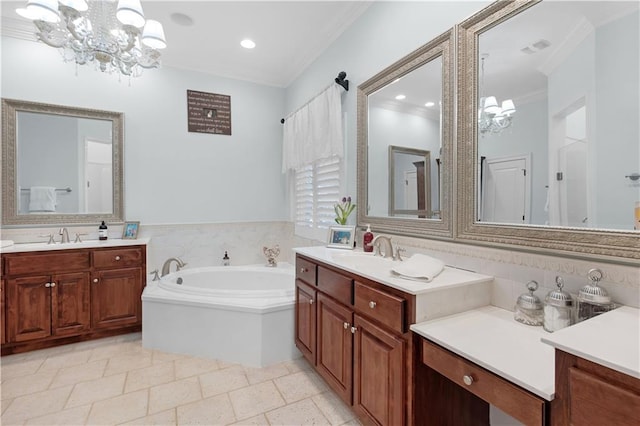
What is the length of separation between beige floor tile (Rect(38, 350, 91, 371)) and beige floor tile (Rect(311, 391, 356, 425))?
1977 millimetres

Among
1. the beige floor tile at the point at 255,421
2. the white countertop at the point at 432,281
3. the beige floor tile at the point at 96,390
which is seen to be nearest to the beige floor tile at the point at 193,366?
the beige floor tile at the point at 96,390

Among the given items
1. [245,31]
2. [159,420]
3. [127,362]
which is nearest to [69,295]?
[127,362]

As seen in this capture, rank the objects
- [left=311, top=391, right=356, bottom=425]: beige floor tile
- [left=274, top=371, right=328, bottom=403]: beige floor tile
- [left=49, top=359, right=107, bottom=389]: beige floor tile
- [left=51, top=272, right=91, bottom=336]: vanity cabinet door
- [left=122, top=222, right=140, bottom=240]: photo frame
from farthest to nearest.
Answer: [left=122, top=222, right=140, bottom=240]: photo frame, [left=51, top=272, right=91, bottom=336]: vanity cabinet door, [left=49, top=359, right=107, bottom=389]: beige floor tile, [left=274, top=371, right=328, bottom=403]: beige floor tile, [left=311, top=391, right=356, bottom=425]: beige floor tile

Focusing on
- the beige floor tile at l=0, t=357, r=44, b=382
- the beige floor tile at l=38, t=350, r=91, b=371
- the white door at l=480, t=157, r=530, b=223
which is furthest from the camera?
the beige floor tile at l=38, t=350, r=91, b=371

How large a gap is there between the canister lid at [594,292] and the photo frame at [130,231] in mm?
3570

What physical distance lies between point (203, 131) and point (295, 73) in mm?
1312

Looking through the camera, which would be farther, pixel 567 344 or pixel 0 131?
pixel 0 131

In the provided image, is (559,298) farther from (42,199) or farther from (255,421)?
(42,199)

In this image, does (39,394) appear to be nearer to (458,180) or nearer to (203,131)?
(203,131)

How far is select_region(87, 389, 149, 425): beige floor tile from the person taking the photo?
1.78m

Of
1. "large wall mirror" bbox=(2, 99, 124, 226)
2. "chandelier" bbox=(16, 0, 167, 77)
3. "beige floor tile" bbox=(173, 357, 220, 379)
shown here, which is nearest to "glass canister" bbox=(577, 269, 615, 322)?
"beige floor tile" bbox=(173, 357, 220, 379)

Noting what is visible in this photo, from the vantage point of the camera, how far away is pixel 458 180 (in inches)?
66.2

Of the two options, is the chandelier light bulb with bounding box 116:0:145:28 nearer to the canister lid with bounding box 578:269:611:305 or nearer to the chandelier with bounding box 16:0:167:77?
the chandelier with bounding box 16:0:167:77

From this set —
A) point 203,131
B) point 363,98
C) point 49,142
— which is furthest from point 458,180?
point 49,142
